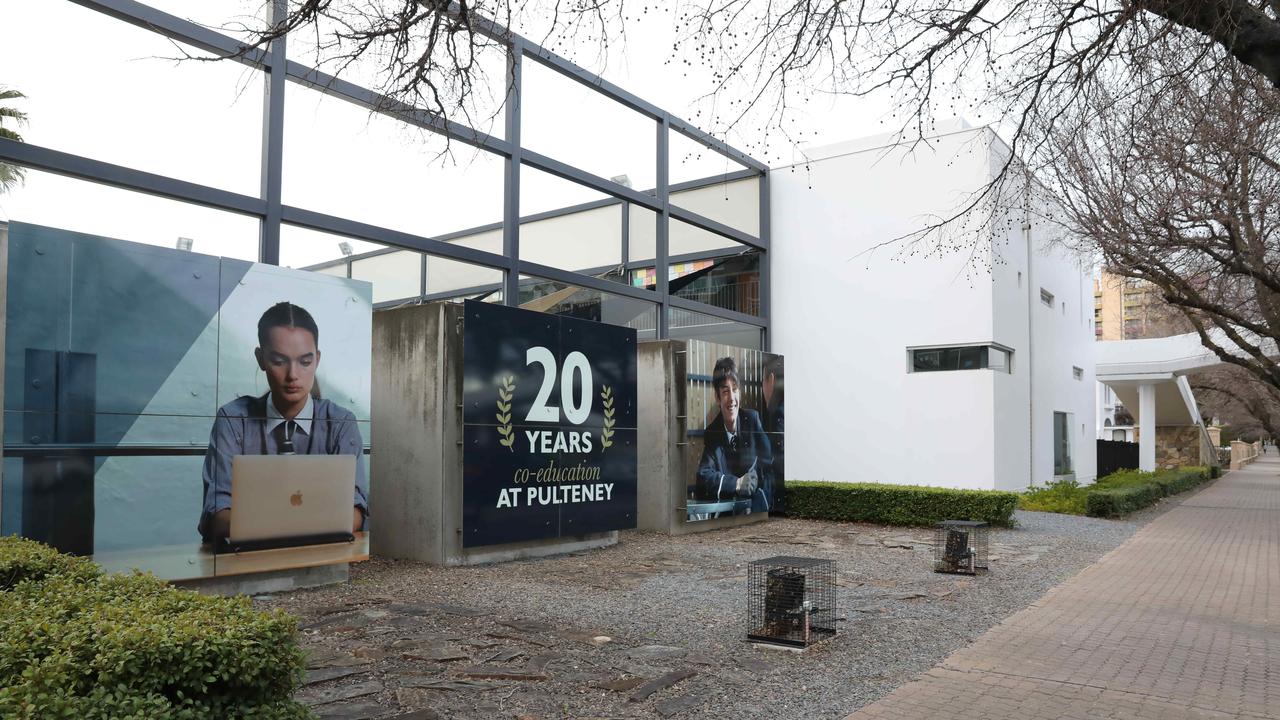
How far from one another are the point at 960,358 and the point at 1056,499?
12.1 feet

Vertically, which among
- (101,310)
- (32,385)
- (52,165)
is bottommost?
(32,385)

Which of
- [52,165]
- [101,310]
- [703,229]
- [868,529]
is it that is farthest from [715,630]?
[703,229]

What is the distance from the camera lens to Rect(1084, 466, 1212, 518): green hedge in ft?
61.3

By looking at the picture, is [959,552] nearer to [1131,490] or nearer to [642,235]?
[642,235]

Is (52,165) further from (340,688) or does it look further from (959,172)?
(959,172)

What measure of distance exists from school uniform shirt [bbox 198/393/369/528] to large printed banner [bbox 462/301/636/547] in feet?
4.91

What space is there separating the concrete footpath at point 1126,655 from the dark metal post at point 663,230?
8.92 m

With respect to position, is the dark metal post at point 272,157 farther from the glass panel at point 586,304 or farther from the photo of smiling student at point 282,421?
the glass panel at point 586,304

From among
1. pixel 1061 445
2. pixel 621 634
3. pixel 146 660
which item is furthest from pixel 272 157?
pixel 1061 445

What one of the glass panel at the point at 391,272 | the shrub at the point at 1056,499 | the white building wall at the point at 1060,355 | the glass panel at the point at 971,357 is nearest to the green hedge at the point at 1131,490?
the shrub at the point at 1056,499

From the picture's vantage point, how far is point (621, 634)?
725 cm

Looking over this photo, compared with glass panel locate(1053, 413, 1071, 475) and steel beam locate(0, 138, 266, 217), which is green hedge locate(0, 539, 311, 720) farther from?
glass panel locate(1053, 413, 1071, 475)

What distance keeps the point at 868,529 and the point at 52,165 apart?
13.3m

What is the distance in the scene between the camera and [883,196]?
20609mm
